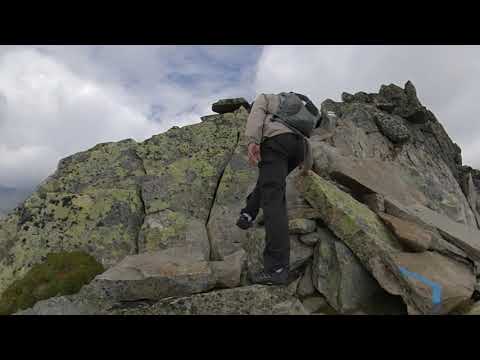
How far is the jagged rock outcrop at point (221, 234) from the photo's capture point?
8.00 meters

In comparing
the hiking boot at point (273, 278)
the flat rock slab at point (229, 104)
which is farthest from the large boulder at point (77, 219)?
the flat rock slab at point (229, 104)

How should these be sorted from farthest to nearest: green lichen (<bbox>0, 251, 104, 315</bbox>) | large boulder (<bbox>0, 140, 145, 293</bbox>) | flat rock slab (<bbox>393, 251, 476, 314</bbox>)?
large boulder (<bbox>0, 140, 145, 293</bbox>)
green lichen (<bbox>0, 251, 104, 315</bbox>)
flat rock slab (<bbox>393, 251, 476, 314</bbox>)

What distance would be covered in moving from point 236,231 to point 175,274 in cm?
341

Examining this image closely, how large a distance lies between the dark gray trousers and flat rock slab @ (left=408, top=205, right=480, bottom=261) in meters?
5.60

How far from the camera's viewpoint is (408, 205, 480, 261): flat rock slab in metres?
10.4

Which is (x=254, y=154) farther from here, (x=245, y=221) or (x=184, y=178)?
(x=184, y=178)

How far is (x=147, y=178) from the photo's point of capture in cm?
1278

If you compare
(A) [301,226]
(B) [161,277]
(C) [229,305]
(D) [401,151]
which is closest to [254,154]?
(A) [301,226]

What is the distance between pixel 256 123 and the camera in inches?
333

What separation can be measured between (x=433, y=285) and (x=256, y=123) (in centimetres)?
581

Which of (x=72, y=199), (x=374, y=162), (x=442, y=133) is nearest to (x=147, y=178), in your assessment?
(x=72, y=199)

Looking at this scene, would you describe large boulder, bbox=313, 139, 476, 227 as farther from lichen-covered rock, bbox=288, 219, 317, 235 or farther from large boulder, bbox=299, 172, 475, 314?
lichen-covered rock, bbox=288, 219, 317, 235

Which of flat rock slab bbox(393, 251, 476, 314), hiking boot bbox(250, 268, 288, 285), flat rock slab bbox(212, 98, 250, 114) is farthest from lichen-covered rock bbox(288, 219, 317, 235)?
flat rock slab bbox(212, 98, 250, 114)

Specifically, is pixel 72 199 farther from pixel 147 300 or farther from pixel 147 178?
pixel 147 300
